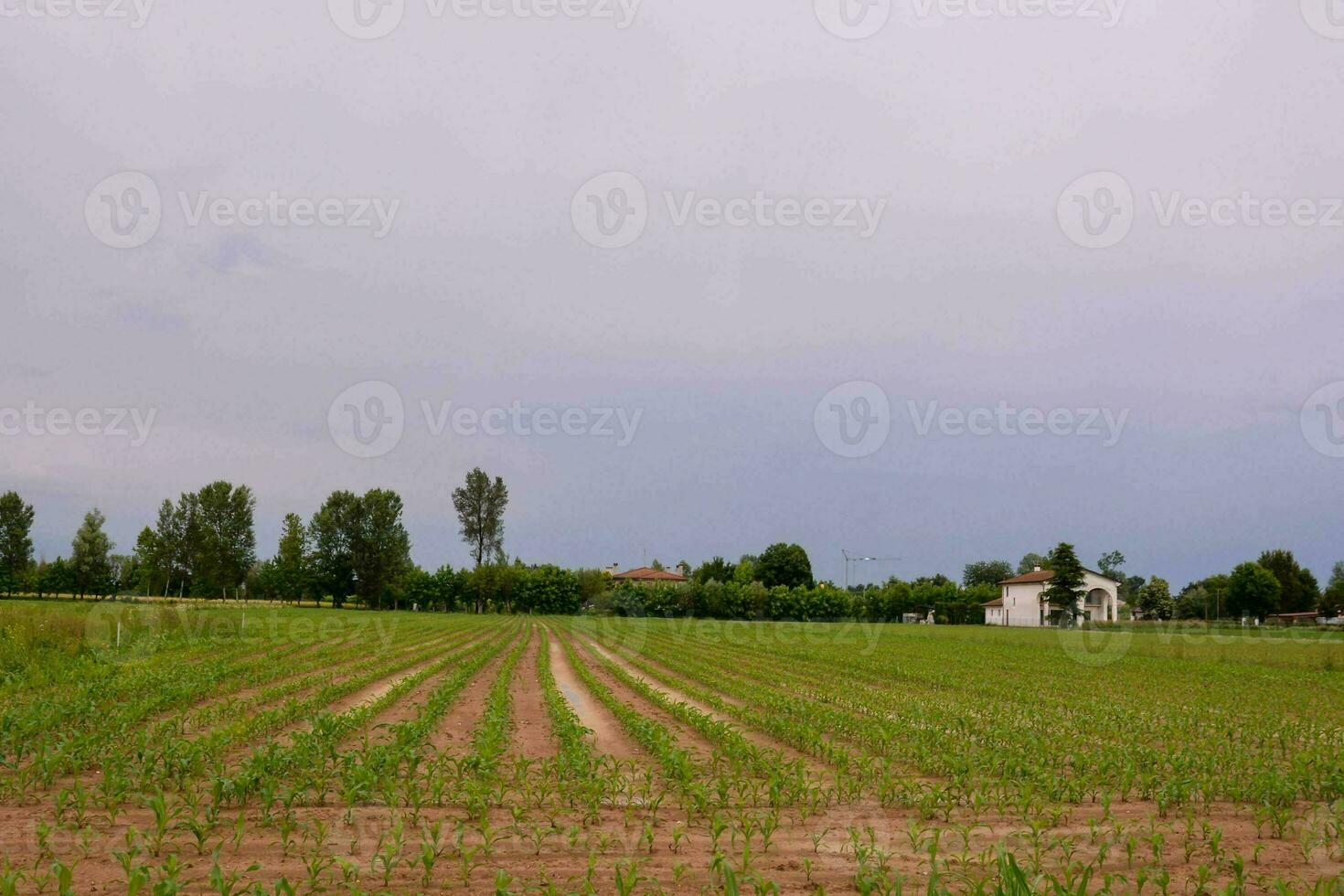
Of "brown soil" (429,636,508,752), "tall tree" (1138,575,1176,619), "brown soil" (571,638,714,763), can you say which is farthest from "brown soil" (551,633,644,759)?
"tall tree" (1138,575,1176,619)

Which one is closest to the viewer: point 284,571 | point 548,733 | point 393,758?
point 393,758

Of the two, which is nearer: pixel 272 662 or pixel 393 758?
pixel 393 758

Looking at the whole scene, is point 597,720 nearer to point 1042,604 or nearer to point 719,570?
point 1042,604

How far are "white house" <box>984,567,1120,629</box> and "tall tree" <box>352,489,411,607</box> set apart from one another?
64.0m

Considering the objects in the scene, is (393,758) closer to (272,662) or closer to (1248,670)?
(272,662)

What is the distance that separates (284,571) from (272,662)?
81.9 meters

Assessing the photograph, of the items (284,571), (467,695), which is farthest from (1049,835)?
(284,571)

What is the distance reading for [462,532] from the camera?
112 meters

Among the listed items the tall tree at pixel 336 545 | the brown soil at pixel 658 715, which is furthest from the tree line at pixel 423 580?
the brown soil at pixel 658 715

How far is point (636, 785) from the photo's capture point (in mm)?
10977

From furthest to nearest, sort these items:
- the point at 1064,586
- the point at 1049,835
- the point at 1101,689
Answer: the point at 1064,586
the point at 1101,689
the point at 1049,835

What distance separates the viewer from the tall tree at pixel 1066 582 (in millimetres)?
83938

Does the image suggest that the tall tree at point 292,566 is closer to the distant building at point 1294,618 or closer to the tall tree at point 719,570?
the tall tree at point 719,570

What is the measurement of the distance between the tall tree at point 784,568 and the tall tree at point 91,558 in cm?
7333
